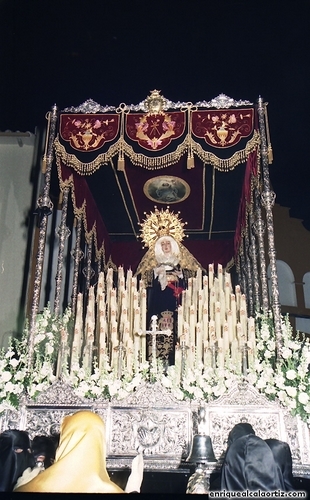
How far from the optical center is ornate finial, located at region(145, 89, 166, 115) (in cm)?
590

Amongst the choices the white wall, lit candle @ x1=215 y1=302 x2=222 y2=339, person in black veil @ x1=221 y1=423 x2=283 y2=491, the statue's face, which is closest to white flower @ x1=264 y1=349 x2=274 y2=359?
lit candle @ x1=215 y1=302 x2=222 y2=339

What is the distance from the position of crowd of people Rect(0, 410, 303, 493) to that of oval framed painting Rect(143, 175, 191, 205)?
4340 millimetres

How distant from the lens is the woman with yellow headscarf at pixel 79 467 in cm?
229

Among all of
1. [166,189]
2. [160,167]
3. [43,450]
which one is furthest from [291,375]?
[166,189]

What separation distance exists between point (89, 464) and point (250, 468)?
0.95m

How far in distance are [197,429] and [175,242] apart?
376 centimetres

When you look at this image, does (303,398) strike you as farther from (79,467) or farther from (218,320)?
(79,467)

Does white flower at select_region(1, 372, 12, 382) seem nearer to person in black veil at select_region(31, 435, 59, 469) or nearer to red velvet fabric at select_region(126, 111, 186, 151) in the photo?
person in black veil at select_region(31, 435, 59, 469)

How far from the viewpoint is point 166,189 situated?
745 centimetres

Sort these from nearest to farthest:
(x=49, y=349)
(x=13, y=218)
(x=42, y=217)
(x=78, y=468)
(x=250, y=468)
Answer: (x=78, y=468) → (x=250, y=468) → (x=49, y=349) → (x=42, y=217) → (x=13, y=218)

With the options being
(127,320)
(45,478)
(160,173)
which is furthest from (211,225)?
(45,478)

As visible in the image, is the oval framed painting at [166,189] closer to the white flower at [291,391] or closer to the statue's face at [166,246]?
the statue's face at [166,246]

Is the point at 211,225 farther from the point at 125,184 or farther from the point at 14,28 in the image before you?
the point at 14,28

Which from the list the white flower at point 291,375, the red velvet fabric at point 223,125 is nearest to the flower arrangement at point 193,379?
the white flower at point 291,375
